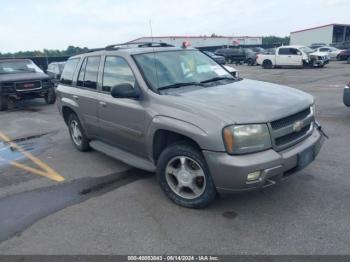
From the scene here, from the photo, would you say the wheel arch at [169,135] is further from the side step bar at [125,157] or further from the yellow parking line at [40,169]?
the yellow parking line at [40,169]

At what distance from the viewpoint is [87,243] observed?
133 inches

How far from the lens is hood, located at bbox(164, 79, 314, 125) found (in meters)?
3.42

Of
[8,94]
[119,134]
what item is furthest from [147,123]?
[8,94]

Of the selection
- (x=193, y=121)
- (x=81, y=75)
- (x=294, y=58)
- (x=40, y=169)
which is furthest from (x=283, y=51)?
(x=193, y=121)

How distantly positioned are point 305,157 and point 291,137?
28 cm

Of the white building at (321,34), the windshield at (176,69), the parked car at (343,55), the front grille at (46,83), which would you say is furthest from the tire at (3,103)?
the white building at (321,34)

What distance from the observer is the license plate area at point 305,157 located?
3.66 meters

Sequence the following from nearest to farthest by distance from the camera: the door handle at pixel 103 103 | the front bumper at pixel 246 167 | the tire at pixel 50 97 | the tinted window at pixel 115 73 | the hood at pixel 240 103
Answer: the front bumper at pixel 246 167 → the hood at pixel 240 103 → the tinted window at pixel 115 73 → the door handle at pixel 103 103 → the tire at pixel 50 97

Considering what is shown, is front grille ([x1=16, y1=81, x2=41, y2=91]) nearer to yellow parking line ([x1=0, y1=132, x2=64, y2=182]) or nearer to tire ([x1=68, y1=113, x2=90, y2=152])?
yellow parking line ([x1=0, y1=132, x2=64, y2=182])

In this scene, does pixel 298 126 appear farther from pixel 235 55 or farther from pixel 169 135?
pixel 235 55

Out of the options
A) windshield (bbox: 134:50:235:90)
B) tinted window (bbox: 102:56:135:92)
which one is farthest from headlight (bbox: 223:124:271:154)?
tinted window (bbox: 102:56:135:92)

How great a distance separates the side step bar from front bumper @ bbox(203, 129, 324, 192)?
1.11 m

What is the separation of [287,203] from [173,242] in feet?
4.81

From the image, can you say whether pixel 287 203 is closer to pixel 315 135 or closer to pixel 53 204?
pixel 315 135
